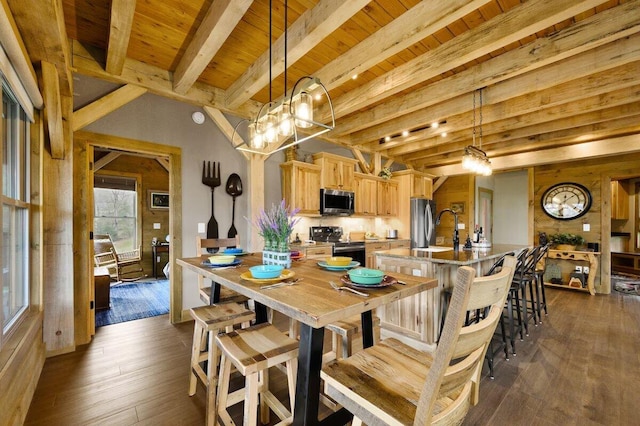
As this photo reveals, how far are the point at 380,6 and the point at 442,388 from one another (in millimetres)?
2522

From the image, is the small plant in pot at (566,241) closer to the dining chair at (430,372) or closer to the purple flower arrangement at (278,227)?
the dining chair at (430,372)

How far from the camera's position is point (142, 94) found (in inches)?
126

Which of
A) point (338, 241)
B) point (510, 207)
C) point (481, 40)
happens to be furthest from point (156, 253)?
point (510, 207)

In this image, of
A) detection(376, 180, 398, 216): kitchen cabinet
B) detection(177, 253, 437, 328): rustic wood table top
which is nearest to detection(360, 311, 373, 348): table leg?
detection(177, 253, 437, 328): rustic wood table top

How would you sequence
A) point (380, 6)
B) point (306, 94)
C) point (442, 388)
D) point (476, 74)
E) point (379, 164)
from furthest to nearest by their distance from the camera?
point (379, 164)
point (476, 74)
point (380, 6)
point (306, 94)
point (442, 388)

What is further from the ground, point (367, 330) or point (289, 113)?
point (289, 113)

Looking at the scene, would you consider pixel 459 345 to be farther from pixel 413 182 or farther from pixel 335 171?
pixel 413 182

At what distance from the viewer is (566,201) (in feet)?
18.1

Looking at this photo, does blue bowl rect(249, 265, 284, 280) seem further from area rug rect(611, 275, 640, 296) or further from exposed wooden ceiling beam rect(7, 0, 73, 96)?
area rug rect(611, 275, 640, 296)

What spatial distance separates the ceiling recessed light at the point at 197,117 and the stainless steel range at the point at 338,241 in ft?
7.23

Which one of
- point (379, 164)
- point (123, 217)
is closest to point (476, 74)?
point (379, 164)

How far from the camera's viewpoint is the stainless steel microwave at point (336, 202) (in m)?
4.54

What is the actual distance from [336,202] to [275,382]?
117 inches

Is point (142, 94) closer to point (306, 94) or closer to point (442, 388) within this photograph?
→ point (306, 94)
